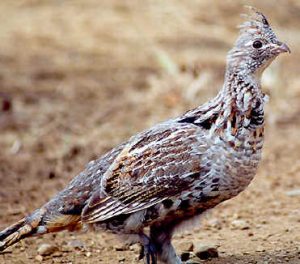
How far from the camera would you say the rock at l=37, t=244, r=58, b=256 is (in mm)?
6887

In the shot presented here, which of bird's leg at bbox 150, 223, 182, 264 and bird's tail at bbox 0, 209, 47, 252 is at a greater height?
bird's tail at bbox 0, 209, 47, 252

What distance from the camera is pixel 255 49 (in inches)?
240

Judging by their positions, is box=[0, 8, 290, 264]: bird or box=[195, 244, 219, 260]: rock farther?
box=[195, 244, 219, 260]: rock

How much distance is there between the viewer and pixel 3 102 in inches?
466

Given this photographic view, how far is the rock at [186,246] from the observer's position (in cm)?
686

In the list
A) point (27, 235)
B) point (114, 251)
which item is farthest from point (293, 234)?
point (27, 235)

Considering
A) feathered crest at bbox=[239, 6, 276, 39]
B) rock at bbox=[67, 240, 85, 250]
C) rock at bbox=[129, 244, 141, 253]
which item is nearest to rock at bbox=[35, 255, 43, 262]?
rock at bbox=[67, 240, 85, 250]

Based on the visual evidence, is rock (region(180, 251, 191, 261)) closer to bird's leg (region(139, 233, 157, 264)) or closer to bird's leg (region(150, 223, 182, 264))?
bird's leg (region(150, 223, 182, 264))

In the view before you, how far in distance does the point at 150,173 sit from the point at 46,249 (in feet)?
4.22

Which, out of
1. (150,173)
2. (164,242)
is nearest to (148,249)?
(164,242)

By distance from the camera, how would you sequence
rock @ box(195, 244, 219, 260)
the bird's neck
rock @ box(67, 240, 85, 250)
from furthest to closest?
rock @ box(67, 240, 85, 250)
rock @ box(195, 244, 219, 260)
the bird's neck

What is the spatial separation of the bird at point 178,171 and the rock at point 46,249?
0.59 metres

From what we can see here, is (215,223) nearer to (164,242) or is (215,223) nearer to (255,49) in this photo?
(164,242)

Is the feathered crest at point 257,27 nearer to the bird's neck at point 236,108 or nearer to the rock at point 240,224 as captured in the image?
the bird's neck at point 236,108
